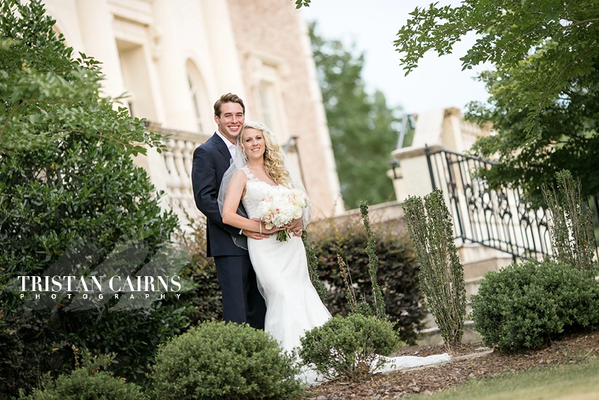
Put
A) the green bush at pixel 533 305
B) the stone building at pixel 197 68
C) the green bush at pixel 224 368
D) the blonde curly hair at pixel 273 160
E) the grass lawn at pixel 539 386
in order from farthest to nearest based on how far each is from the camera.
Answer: the stone building at pixel 197 68
the blonde curly hair at pixel 273 160
the green bush at pixel 533 305
the green bush at pixel 224 368
the grass lawn at pixel 539 386

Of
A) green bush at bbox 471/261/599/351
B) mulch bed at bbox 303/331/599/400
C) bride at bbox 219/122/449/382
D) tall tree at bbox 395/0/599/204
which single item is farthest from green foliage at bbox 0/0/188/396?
green bush at bbox 471/261/599/351

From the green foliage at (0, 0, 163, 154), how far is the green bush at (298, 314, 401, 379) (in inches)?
70.4

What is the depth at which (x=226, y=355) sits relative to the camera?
4.43 m

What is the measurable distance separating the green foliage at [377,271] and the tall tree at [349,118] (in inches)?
924

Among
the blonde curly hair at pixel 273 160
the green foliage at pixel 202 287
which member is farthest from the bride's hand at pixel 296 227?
the green foliage at pixel 202 287

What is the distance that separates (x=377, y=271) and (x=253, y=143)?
125 inches

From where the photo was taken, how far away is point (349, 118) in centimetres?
3272

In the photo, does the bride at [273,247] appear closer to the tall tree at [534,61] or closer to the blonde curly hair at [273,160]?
the blonde curly hair at [273,160]

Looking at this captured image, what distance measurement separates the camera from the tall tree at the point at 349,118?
3234 cm

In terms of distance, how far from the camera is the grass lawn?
4031 millimetres

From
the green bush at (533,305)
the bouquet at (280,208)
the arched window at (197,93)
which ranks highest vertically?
the arched window at (197,93)

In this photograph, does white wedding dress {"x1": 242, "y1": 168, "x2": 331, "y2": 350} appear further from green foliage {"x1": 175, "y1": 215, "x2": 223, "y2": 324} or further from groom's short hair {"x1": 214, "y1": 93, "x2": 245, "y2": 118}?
green foliage {"x1": 175, "y1": 215, "x2": 223, "y2": 324}

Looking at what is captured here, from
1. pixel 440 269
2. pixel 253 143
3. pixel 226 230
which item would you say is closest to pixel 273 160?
pixel 253 143

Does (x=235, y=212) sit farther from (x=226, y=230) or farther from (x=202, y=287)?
(x=202, y=287)
